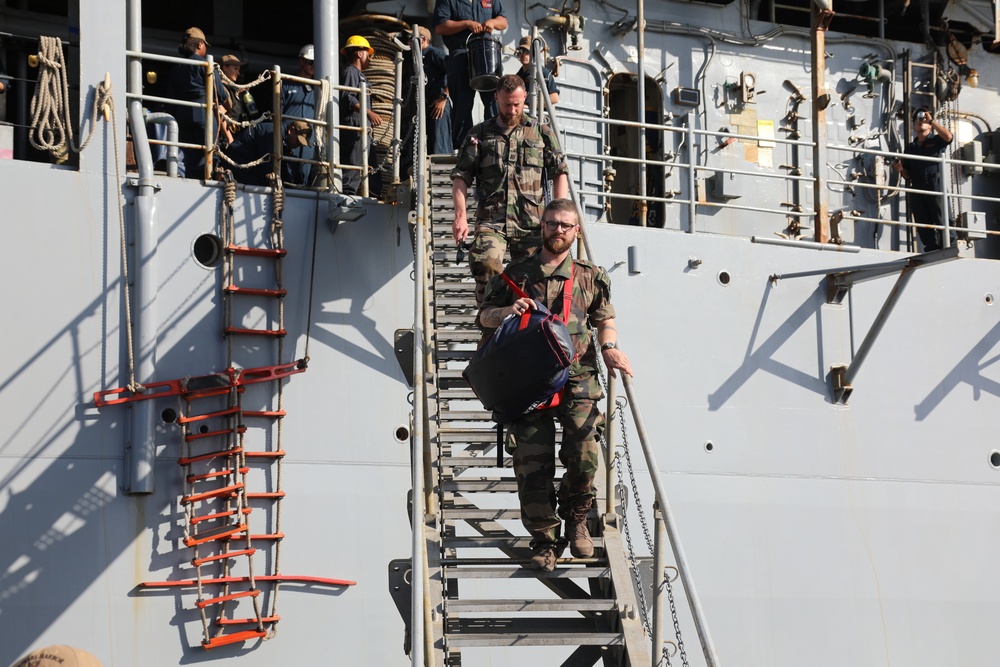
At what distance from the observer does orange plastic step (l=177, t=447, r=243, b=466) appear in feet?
28.9

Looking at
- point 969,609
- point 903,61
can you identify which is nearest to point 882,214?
point 903,61

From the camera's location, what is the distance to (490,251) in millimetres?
7391

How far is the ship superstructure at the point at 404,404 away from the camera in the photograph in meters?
8.48

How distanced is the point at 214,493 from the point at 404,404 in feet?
4.83

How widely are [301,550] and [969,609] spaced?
211 inches

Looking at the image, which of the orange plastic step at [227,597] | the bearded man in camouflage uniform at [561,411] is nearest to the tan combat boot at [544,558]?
Answer: the bearded man in camouflage uniform at [561,411]

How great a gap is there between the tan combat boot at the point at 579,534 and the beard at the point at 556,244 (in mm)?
1166

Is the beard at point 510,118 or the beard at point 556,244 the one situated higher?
the beard at point 510,118

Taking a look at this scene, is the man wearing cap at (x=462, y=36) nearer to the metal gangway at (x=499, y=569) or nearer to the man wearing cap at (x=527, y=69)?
the man wearing cap at (x=527, y=69)

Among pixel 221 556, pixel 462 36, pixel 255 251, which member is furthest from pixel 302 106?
pixel 221 556

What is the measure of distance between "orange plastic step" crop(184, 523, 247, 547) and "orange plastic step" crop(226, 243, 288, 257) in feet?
6.12

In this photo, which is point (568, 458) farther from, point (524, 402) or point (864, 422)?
point (864, 422)

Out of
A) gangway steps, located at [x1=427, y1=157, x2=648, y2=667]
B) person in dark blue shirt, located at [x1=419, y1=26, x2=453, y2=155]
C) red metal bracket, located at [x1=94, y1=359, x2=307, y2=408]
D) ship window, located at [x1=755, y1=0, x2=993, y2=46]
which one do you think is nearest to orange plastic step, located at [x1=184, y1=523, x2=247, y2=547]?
red metal bracket, located at [x1=94, y1=359, x2=307, y2=408]

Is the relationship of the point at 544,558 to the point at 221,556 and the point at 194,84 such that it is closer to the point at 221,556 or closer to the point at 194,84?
the point at 221,556
